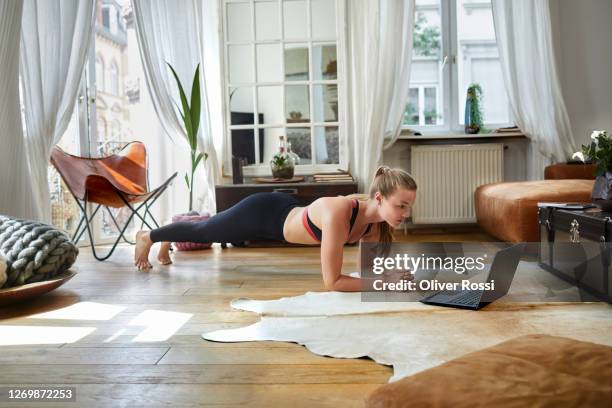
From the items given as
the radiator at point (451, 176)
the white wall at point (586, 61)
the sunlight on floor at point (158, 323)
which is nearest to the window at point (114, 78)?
the radiator at point (451, 176)

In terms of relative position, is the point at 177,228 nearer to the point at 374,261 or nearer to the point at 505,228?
the point at 374,261

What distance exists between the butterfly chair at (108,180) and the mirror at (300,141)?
1.14m

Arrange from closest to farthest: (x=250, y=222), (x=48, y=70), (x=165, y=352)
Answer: (x=165, y=352) < (x=250, y=222) < (x=48, y=70)

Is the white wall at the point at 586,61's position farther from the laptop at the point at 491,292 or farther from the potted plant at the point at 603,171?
the laptop at the point at 491,292

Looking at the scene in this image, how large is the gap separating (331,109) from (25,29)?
2252 mm

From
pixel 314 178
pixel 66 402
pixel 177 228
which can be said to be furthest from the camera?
pixel 314 178

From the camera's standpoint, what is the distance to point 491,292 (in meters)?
2.34

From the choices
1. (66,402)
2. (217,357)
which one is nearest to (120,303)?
(217,357)

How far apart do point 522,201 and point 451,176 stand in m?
1.44

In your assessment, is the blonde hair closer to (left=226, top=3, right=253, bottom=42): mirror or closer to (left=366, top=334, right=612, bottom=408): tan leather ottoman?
(left=366, top=334, right=612, bottom=408): tan leather ottoman

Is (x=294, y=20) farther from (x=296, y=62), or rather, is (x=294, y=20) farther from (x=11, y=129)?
(x=11, y=129)

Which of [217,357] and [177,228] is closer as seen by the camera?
[217,357]

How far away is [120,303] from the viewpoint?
8.18 feet

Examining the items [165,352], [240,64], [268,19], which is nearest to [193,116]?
[240,64]
